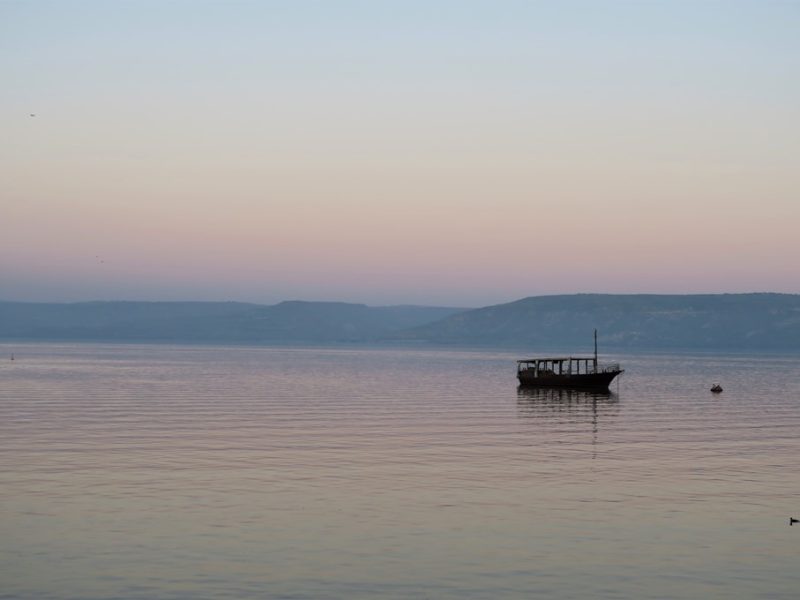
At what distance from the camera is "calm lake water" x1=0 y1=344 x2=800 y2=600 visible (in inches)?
1211

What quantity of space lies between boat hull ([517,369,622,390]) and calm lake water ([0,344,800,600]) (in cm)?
4804

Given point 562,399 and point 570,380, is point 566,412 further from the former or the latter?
point 570,380

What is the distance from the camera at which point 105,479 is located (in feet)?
155

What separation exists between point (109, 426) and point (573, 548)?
46.4 meters

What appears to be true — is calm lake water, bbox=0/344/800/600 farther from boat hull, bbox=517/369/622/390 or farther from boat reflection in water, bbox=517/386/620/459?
boat hull, bbox=517/369/622/390

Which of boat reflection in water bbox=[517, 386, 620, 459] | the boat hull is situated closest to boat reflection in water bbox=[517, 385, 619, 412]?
boat reflection in water bbox=[517, 386, 620, 459]

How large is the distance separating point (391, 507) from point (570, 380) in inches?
3874

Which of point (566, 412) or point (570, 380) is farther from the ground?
point (570, 380)

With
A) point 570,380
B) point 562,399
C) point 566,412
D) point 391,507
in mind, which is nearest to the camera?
point 391,507

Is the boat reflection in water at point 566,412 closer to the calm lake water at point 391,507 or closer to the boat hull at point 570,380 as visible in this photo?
the calm lake water at point 391,507

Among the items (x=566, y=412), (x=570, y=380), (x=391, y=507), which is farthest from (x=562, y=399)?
(x=391, y=507)

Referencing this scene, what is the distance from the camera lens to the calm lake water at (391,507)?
3077 cm

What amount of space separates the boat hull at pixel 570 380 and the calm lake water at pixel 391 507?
48.0 meters

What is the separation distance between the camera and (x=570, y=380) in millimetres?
137375
